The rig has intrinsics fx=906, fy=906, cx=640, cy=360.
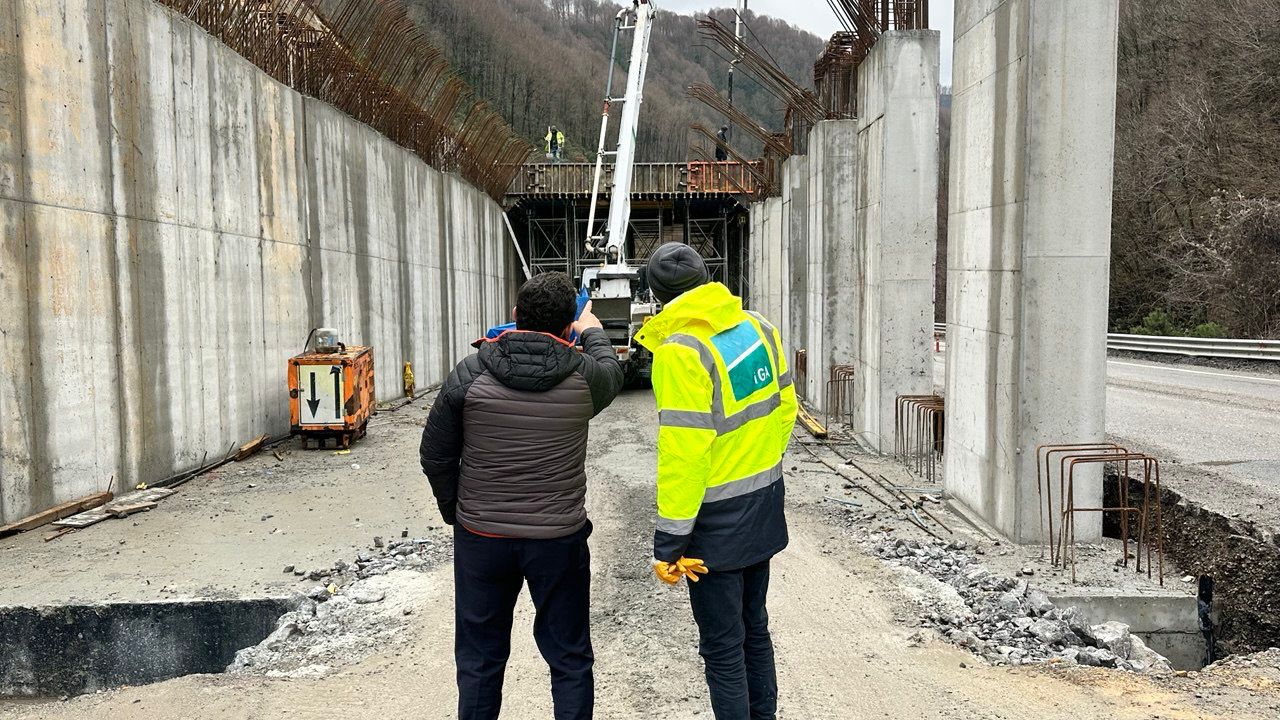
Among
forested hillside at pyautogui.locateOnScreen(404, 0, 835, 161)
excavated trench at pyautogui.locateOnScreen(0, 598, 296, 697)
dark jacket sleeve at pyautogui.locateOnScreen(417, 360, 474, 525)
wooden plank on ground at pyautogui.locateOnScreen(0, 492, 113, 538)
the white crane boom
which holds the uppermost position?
forested hillside at pyautogui.locateOnScreen(404, 0, 835, 161)

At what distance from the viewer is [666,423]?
10.9 feet

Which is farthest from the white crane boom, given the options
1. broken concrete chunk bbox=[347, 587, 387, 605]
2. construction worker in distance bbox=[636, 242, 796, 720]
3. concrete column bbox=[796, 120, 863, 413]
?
construction worker in distance bbox=[636, 242, 796, 720]

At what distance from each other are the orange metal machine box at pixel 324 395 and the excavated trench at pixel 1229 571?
29.4ft

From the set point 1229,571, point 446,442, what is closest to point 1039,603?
point 1229,571

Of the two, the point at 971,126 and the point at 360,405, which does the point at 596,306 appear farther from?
the point at 971,126

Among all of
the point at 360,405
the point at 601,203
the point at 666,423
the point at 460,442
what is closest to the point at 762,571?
the point at 666,423

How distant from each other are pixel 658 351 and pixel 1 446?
620 cm

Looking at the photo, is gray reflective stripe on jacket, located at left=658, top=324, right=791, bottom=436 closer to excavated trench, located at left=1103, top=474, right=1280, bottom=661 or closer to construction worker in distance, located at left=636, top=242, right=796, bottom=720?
construction worker in distance, located at left=636, top=242, right=796, bottom=720

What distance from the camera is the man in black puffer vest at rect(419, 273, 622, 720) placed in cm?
338

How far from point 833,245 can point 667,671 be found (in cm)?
1013

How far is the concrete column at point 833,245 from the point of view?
43.7 ft

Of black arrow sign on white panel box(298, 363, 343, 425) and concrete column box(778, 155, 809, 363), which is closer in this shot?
black arrow sign on white panel box(298, 363, 343, 425)

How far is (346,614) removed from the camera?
5.58 meters

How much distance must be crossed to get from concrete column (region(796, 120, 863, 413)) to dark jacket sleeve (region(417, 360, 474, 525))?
9.53 metres
